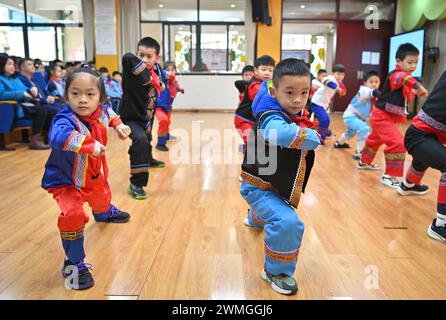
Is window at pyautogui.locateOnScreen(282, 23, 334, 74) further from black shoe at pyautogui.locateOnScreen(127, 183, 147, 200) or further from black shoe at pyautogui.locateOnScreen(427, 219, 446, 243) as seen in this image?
black shoe at pyautogui.locateOnScreen(427, 219, 446, 243)

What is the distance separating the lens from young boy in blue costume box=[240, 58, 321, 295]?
1.70 meters

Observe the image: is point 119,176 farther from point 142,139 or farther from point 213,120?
point 213,120

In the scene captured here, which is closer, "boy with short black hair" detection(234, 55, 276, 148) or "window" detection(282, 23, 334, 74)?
"boy with short black hair" detection(234, 55, 276, 148)

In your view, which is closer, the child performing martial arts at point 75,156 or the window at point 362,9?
the child performing martial arts at point 75,156

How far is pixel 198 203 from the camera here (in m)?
3.04

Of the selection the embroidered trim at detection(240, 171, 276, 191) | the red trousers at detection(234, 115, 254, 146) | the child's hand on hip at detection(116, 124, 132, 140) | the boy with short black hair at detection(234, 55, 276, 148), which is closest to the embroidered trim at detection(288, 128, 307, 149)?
the embroidered trim at detection(240, 171, 276, 191)

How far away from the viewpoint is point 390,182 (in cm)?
356

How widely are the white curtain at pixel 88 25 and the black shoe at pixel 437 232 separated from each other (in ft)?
29.1

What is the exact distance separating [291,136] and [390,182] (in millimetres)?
2242

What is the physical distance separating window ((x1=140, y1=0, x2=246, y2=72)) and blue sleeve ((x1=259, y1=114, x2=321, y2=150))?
28.4 ft

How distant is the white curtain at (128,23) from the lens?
9.71 metres

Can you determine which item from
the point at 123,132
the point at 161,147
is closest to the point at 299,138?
the point at 123,132

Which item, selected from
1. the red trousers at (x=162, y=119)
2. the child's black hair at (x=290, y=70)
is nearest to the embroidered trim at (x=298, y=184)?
the child's black hair at (x=290, y=70)

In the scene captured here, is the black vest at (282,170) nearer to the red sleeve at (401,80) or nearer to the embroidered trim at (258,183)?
the embroidered trim at (258,183)
